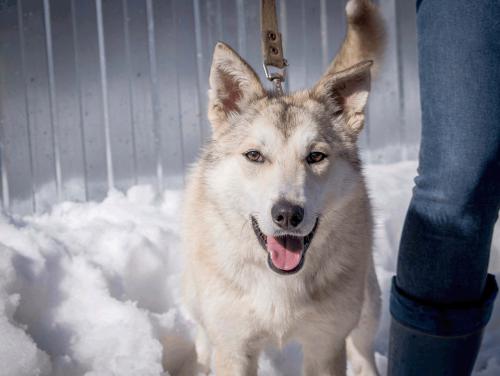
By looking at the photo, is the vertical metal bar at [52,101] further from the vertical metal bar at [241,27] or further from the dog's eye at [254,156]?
the dog's eye at [254,156]

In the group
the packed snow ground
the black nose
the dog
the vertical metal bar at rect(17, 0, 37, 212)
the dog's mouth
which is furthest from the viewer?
the vertical metal bar at rect(17, 0, 37, 212)

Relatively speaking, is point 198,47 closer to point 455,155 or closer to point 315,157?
point 315,157

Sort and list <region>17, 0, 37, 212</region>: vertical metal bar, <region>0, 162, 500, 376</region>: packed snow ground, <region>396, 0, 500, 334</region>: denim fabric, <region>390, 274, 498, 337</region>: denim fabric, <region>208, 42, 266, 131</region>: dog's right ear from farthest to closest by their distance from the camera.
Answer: <region>17, 0, 37, 212</region>: vertical metal bar, <region>0, 162, 500, 376</region>: packed snow ground, <region>208, 42, 266, 131</region>: dog's right ear, <region>390, 274, 498, 337</region>: denim fabric, <region>396, 0, 500, 334</region>: denim fabric

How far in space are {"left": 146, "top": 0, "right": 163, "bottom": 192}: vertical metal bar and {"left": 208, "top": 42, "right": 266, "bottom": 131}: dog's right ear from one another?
192 centimetres

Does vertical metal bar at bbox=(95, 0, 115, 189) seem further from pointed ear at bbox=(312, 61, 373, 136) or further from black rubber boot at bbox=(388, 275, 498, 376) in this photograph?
black rubber boot at bbox=(388, 275, 498, 376)

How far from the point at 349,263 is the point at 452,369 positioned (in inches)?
21.3

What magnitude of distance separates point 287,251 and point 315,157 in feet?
1.20

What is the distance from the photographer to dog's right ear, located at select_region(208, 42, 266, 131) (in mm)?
1896

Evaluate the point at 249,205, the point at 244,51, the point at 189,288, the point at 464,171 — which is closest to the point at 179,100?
the point at 244,51

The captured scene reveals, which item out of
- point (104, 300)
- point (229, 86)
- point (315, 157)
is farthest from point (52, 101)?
point (315, 157)

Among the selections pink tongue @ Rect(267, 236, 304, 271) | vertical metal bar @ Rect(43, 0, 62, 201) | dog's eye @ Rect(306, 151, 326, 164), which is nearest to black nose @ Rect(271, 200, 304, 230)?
pink tongue @ Rect(267, 236, 304, 271)

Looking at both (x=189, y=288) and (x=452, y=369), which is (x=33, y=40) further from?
(x=452, y=369)

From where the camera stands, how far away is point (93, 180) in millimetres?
3912

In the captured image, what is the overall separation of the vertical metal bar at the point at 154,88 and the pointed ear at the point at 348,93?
81.5 inches
